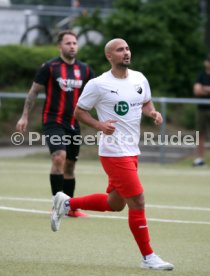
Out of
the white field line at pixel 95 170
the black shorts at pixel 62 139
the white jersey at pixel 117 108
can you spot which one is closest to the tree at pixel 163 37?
the white field line at pixel 95 170

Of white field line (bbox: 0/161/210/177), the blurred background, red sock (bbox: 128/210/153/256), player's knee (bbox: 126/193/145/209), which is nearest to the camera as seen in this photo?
red sock (bbox: 128/210/153/256)

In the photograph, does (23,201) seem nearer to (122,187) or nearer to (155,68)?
(122,187)

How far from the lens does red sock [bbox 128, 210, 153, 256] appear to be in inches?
343

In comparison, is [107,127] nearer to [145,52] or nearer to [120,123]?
[120,123]

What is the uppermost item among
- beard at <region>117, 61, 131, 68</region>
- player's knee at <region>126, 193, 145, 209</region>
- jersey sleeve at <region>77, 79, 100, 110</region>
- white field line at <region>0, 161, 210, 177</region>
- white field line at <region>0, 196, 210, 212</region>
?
beard at <region>117, 61, 131, 68</region>

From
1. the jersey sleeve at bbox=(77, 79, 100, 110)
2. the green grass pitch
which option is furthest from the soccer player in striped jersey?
the jersey sleeve at bbox=(77, 79, 100, 110)

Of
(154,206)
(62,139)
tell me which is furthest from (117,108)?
(154,206)

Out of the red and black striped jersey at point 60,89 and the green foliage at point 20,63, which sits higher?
the red and black striped jersey at point 60,89

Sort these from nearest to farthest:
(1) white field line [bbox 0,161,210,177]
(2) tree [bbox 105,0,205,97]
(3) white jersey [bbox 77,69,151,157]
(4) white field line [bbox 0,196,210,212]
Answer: (3) white jersey [bbox 77,69,151,157]
(4) white field line [bbox 0,196,210,212]
(1) white field line [bbox 0,161,210,177]
(2) tree [bbox 105,0,205,97]

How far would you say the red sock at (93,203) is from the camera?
9.57 metres

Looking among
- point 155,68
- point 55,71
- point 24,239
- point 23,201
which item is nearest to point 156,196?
point 23,201

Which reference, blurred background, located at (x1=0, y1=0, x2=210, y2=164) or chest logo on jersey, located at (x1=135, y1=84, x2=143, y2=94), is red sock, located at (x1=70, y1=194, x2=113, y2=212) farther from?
blurred background, located at (x1=0, y1=0, x2=210, y2=164)

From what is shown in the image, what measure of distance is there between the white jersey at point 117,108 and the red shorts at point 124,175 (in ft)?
0.19

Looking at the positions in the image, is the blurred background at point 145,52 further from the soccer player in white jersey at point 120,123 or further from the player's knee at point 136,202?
the player's knee at point 136,202
